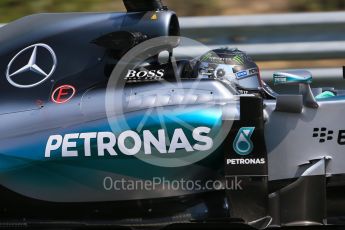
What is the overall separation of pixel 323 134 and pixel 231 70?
24.8 inches

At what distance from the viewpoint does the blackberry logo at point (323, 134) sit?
11.9ft

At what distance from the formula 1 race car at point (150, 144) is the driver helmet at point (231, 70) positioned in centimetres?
5

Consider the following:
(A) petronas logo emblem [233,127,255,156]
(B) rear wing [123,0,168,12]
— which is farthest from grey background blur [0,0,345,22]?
(A) petronas logo emblem [233,127,255,156]

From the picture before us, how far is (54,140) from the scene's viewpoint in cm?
370

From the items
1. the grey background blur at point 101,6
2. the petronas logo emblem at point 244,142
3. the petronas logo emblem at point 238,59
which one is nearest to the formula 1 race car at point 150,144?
the petronas logo emblem at point 244,142

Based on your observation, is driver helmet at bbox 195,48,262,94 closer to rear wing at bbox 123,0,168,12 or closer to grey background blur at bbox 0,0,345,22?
rear wing at bbox 123,0,168,12

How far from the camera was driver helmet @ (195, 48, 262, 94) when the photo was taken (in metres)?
3.89

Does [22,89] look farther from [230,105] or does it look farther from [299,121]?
[299,121]

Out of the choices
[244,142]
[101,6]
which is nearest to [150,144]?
[244,142]

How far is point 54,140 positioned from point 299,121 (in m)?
1.29

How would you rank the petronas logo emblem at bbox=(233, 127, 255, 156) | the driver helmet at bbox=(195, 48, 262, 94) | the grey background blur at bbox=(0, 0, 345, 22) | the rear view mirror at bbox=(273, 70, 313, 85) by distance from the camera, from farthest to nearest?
1. the grey background blur at bbox=(0, 0, 345, 22)
2. the driver helmet at bbox=(195, 48, 262, 94)
3. the rear view mirror at bbox=(273, 70, 313, 85)
4. the petronas logo emblem at bbox=(233, 127, 255, 156)

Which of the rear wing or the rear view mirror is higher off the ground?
the rear wing

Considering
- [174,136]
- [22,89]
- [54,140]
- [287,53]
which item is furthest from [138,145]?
[287,53]

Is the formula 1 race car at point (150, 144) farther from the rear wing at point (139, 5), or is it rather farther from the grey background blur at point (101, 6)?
the grey background blur at point (101, 6)
